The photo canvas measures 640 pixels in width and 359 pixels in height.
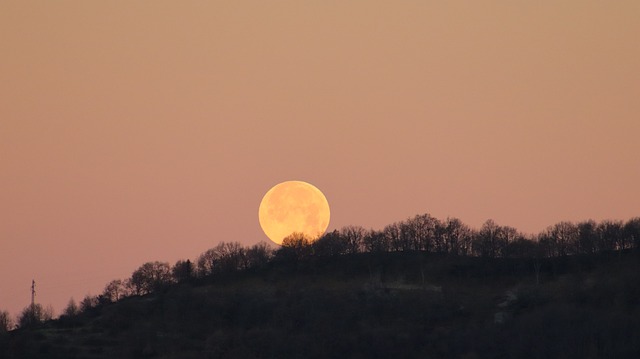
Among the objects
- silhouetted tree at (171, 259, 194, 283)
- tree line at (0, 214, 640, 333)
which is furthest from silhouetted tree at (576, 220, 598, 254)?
silhouetted tree at (171, 259, 194, 283)

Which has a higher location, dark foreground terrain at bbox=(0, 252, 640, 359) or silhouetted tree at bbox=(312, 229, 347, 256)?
silhouetted tree at bbox=(312, 229, 347, 256)

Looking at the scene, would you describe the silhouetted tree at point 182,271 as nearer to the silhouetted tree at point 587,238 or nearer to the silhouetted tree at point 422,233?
the silhouetted tree at point 422,233

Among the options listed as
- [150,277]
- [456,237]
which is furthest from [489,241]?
[150,277]

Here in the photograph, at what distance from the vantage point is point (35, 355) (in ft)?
480

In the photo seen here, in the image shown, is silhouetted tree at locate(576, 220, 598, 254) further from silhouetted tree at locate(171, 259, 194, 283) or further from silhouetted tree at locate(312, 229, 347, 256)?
silhouetted tree at locate(171, 259, 194, 283)

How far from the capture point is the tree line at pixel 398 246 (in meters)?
184

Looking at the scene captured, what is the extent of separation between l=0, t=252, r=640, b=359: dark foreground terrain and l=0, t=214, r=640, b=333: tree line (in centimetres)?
278

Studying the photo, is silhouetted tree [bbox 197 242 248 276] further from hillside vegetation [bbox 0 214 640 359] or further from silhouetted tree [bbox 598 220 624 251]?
silhouetted tree [bbox 598 220 624 251]

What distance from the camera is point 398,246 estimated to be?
19112cm

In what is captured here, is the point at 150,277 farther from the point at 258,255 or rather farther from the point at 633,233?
the point at 633,233

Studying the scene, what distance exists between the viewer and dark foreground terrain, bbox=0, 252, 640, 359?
490ft

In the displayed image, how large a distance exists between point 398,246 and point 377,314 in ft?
83.5

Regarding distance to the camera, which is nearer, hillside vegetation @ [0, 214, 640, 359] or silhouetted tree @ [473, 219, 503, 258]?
hillside vegetation @ [0, 214, 640, 359]

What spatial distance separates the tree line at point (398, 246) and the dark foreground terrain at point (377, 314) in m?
2.78
